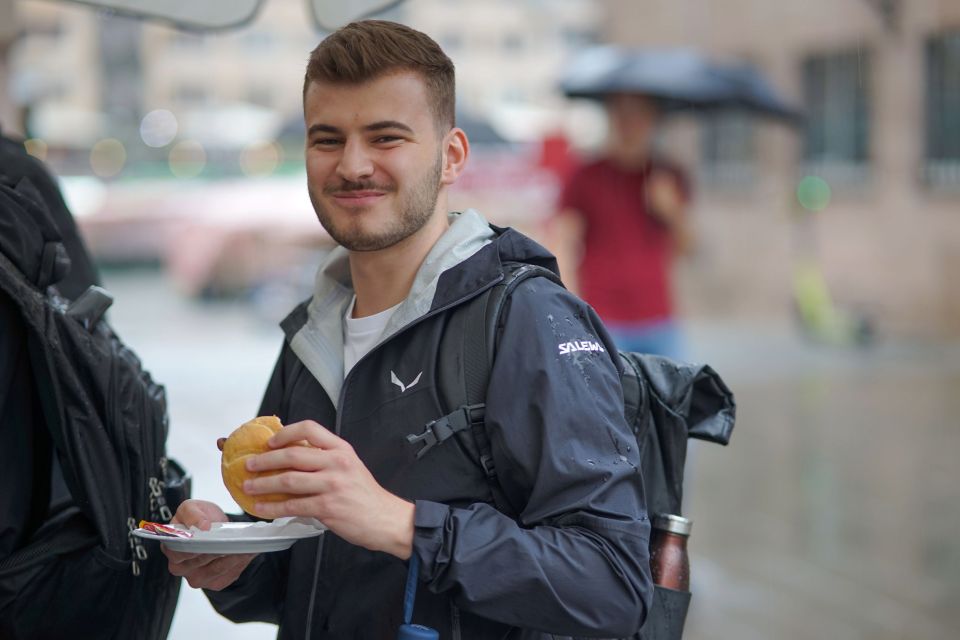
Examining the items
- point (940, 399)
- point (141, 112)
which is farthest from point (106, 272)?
point (940, 399)

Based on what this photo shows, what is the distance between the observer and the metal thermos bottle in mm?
2285

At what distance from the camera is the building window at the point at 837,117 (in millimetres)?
16078

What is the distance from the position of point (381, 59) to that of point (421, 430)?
577 millimetres

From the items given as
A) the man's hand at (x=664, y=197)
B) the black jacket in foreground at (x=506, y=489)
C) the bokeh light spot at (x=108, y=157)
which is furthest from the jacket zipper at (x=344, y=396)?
the bokeh light spot at (x=108, y=157)

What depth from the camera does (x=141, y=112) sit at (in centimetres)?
3441

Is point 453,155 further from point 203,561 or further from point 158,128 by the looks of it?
point 158,128

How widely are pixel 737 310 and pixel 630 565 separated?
1628 centimetres

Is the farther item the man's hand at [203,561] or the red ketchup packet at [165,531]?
the man's hand at [203,561]

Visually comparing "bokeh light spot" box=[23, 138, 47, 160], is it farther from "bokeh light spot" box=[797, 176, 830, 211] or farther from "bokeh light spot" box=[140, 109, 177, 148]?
"bokeh light spot" box=[140, 109, 177, 148]

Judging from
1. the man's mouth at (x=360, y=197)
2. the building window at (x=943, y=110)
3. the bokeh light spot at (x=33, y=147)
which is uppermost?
the building window at (x=943, y=110)

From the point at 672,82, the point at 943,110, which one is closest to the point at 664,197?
the point at 672,82

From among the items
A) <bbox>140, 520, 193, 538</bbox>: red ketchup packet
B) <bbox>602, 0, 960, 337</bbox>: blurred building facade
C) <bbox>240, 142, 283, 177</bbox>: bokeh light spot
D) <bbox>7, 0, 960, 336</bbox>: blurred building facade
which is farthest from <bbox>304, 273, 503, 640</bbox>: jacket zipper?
<bbox>240, 142, 283, 177</bbox>: bokeh light spot

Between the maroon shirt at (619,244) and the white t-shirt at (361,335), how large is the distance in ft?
11.8

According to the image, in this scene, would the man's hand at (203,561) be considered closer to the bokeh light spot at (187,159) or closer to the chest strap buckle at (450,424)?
the chest strap buckle at (450,424)
